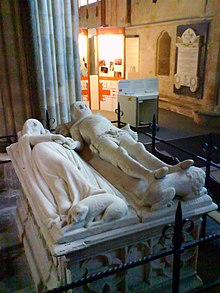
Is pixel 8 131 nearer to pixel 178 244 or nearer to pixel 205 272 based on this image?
pixel 205 272

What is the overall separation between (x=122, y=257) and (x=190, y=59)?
284 inches

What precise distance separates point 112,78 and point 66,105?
4.45 metres

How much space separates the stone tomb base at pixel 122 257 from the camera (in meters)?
1.79

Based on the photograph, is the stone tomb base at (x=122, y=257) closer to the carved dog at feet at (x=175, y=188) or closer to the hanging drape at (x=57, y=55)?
the carved dog at feet at (x=175, y=188)

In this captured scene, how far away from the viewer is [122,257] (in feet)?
6.42

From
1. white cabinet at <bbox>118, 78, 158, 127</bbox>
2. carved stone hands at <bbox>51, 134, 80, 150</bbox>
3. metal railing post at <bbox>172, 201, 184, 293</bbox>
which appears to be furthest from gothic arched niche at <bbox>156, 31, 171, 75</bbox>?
metal railing post at <bbox>172, 201, 184, 293</bbox>

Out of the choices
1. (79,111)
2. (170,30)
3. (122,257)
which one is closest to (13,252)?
(122,257)

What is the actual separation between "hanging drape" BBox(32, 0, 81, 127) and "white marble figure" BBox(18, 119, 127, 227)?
56.8 inches

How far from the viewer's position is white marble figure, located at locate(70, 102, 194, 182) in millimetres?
2055

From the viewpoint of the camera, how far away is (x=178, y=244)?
1469 millimetres

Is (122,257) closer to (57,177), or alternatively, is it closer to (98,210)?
(98,210)

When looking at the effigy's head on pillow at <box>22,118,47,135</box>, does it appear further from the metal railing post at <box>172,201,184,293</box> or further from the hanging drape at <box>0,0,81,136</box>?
the metal railing post at <box>172,201,184,293</box>

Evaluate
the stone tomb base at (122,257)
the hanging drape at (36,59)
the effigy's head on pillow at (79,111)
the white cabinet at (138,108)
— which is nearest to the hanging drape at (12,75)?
the hanging drape at (36,59)

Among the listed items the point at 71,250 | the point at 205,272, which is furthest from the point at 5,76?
the point at 205,272
